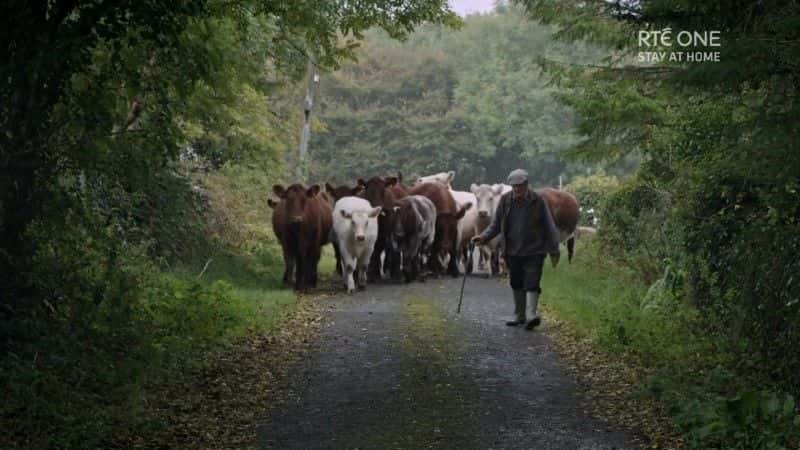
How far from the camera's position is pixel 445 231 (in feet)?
65.9

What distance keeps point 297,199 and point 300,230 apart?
55 cm

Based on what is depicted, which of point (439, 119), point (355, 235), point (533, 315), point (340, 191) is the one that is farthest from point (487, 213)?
point (439, 119)

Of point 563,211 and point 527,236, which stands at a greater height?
point 563,211

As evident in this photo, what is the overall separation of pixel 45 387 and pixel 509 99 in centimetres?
4602

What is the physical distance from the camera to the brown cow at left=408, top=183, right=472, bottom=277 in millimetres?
20109

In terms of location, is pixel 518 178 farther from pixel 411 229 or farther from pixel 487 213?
pixel 487 213

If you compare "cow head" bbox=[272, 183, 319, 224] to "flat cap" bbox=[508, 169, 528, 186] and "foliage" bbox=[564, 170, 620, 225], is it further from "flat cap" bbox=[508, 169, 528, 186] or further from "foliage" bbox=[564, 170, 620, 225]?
"foliage" bbox=[564, 170, 620, 225]

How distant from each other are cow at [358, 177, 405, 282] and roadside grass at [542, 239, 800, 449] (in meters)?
4.86

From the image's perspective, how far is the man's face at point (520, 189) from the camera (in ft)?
40.4

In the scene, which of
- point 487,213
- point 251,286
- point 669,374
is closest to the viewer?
point 669,374

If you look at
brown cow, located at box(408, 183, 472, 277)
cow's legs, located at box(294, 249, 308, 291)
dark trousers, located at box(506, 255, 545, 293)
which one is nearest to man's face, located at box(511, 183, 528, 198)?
→ dark trousers, located at box(506, 255, 545, 293)

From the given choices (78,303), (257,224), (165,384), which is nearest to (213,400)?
(165,384)

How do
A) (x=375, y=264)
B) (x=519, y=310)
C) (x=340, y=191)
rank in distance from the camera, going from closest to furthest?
(x=519, y=310) < (x=375, y=264) < (x=340, y=191)

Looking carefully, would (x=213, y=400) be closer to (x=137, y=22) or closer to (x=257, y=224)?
(x=137, y=22)
